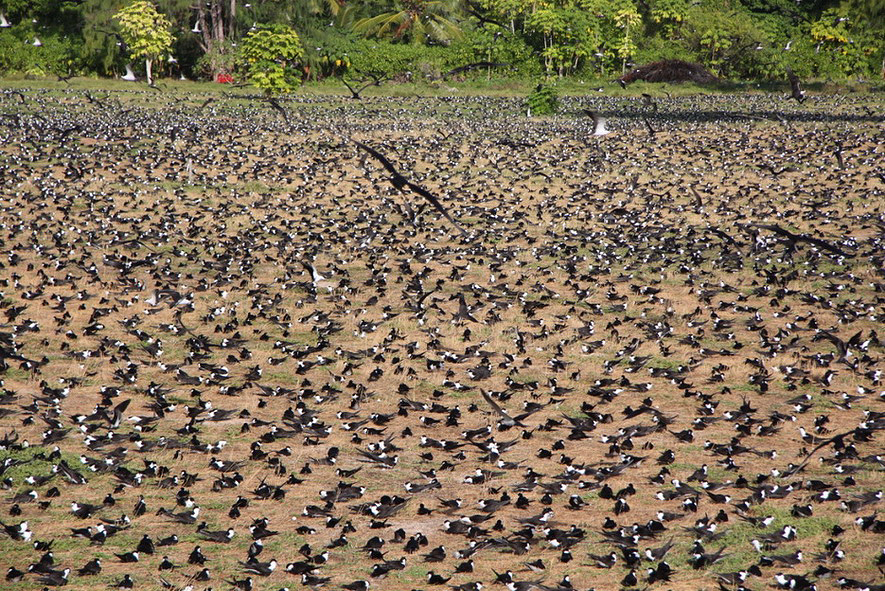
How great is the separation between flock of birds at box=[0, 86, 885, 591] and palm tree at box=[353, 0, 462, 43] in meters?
40.9

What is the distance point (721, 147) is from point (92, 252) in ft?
80.9

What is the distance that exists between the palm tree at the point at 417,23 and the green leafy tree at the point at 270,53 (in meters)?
18.3

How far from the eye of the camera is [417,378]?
14766mm

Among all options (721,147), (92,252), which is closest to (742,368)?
(92,252)

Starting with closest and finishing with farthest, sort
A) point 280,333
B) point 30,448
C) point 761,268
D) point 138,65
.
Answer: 1. point 30,448
2. point 280,333
3. point 761,268
4. point 138,65

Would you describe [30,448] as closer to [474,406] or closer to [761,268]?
[474,406]

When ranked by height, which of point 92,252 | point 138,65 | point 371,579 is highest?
point 138,65

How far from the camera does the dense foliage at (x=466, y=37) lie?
211ft

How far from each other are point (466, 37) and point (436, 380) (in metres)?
59.3

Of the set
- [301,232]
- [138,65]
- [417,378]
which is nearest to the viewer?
[417,378]

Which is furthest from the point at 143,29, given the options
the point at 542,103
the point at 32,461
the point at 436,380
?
the point at 32,461

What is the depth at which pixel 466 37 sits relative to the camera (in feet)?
231

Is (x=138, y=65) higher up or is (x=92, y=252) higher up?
(x=138, y=65)

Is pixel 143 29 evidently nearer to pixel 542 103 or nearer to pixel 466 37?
pixel 542 103
